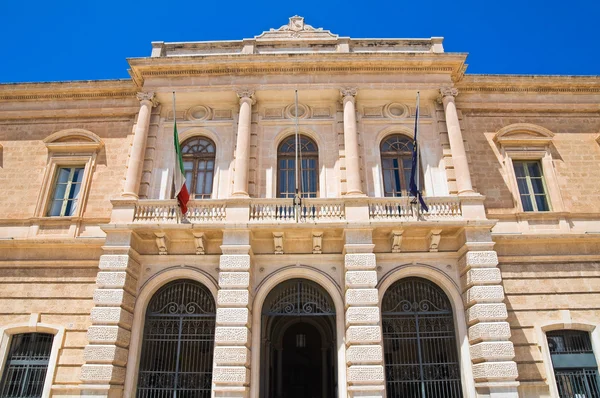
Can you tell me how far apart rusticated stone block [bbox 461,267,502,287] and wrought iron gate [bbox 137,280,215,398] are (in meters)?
7.28

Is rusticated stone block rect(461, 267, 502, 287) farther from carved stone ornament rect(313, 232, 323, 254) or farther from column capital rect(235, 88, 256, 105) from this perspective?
column capital rect(235, 88, 256, 105)

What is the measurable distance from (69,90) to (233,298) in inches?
392

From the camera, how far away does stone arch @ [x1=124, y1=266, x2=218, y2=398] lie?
12.0m

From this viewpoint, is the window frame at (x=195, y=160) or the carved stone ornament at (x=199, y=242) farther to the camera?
the window frame at (x=195, y=160)

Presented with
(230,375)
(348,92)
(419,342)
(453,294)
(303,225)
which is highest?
(348,92)

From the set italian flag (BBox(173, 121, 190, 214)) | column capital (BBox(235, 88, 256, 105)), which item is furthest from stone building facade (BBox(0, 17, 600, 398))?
italian flag (BBox(173, 121, 190, 214))

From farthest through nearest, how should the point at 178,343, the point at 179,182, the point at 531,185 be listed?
the point at 531,185 < the point at 179,182 < the point at 178,343

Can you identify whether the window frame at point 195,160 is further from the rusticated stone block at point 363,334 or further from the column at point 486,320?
the column at point 486,320

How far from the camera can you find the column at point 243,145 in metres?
13.1

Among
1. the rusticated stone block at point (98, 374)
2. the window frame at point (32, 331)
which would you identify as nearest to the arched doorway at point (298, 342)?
the rusticated stone block at point (98, 374)

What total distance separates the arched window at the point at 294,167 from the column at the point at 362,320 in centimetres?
268

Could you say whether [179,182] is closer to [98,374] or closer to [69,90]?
[98,374]

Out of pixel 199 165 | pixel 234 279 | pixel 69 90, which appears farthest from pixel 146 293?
pixel 69 90

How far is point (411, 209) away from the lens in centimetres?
1264
